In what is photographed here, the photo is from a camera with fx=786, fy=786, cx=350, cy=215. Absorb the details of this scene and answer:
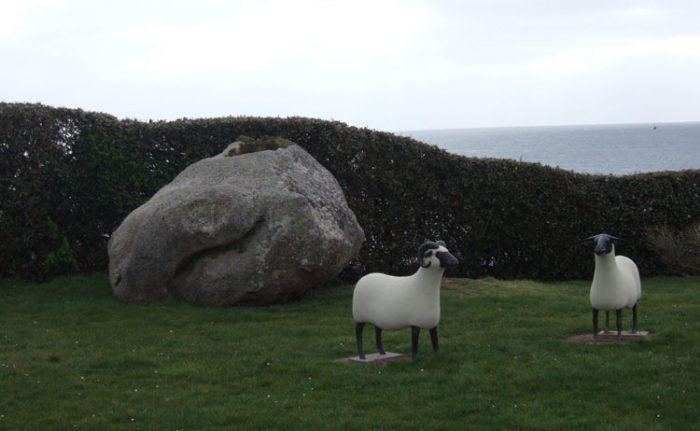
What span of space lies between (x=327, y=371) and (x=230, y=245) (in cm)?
472

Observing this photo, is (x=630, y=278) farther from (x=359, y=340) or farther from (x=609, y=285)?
(x=359, y=340)

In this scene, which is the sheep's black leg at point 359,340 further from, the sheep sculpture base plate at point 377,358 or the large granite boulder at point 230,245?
the large granite boulder at point 230,245

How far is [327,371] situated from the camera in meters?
9.70

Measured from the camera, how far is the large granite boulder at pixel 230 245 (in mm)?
13578

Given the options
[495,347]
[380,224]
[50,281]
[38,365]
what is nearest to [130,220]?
[50,281]

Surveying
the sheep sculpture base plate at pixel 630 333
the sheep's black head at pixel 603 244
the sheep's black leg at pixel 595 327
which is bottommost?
the sheep sculpture base plate at pixel 630 333

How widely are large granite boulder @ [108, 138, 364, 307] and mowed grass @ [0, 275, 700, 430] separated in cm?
39

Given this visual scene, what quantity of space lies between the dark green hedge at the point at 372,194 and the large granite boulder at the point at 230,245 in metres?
3.08

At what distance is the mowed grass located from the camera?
8047mm

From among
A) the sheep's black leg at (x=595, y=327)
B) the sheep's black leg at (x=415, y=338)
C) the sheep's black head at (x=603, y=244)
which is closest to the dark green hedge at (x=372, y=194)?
the sheep's black leg at (x=595, y=327)

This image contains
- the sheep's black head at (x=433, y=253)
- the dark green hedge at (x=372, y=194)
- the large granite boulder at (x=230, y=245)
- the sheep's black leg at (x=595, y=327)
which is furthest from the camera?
the dark green hedge at (x=372, y=194)

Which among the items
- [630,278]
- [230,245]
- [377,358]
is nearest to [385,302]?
[377,358]

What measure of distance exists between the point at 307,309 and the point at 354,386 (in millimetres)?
5097

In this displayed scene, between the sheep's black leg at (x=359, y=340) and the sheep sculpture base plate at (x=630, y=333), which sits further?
the sheep sculpture base plate at (x=630, y=333)
